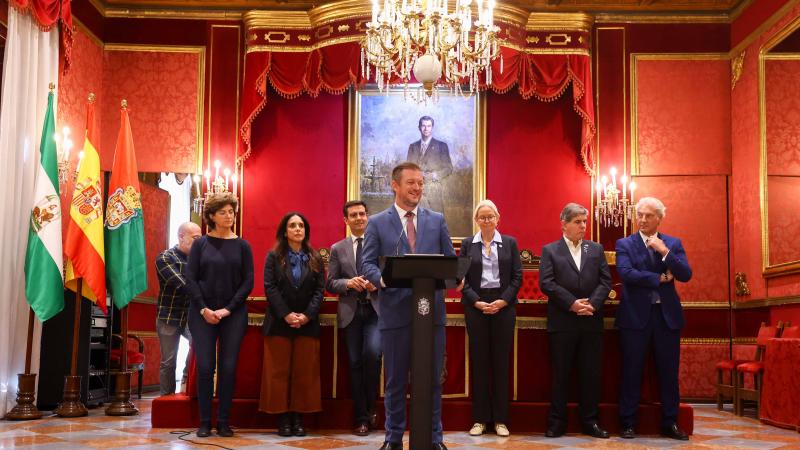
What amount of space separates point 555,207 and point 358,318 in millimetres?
3859

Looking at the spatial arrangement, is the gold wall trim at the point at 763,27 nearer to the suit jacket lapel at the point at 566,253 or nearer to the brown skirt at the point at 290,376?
the suit jacket lapel at the point at 566,253

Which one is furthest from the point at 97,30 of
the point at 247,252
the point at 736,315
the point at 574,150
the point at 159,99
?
the point at 736,315

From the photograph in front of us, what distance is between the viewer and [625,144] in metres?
8.65

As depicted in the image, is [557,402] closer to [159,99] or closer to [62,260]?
[62,260]

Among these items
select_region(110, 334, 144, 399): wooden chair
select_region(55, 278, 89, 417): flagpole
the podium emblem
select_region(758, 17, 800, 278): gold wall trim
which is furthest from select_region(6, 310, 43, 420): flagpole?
select_region(758, 17, 800, 278): gold wall trim

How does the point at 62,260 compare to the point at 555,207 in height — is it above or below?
below

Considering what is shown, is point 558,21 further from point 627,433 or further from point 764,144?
point 627,433

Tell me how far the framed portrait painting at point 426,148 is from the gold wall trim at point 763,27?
257 cm

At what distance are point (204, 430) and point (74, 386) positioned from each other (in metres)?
1.73

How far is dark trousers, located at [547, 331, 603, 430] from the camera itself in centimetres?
520

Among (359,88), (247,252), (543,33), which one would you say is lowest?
(247,252)

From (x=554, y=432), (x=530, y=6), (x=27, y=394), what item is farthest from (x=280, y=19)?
(x=554, y=432)

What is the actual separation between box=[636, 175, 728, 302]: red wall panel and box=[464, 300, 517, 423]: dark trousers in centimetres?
381

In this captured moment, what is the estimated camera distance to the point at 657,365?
205 inches
